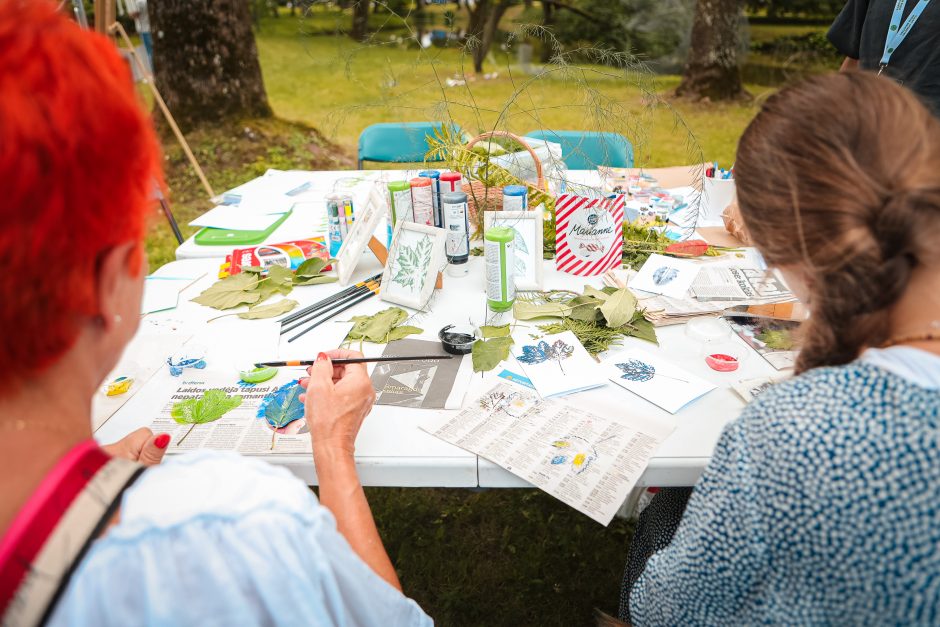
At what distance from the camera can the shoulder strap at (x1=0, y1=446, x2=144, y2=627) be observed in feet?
2.18

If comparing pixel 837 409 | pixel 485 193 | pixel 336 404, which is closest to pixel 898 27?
pixel 485 193

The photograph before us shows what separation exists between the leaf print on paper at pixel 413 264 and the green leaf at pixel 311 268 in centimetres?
37

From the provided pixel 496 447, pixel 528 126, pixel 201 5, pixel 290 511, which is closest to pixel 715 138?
pixel 528 126

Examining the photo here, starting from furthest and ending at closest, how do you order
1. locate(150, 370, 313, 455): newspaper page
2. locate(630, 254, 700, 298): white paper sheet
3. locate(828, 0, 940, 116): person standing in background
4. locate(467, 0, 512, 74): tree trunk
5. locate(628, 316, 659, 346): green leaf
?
1. locate(467, 0, 512, 74): tree trunk
2. locate(828, 0, 940, 116): person standing in background
3. locate(630, 254, 700, 298): white paper sheet
4. locate(628, 316, 659, 346): green leaf
5. locate(150, 370, 313, 455): newspaper page

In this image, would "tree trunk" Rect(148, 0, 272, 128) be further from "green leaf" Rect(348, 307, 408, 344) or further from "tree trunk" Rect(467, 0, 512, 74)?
"green leaf" Rect(348, 307, 408, 344)

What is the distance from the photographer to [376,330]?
184cm

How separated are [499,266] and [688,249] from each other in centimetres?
87

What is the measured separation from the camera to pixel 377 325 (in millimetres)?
1868

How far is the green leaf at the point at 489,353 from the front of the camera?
5.44 ft

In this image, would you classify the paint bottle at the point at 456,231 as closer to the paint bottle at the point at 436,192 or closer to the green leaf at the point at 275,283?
the paint bottle at the point at 436,192

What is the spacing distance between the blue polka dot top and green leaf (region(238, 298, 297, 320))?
143 centimetres

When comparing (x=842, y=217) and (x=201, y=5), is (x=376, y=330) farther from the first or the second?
(x=201, y=5)

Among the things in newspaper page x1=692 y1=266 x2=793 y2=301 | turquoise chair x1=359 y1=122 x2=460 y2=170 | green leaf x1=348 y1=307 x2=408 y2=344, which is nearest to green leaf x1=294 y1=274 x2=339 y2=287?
green leaf x1=348 y1=307 x2=408 y2=344

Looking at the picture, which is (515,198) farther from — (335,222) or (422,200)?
(335,222)
